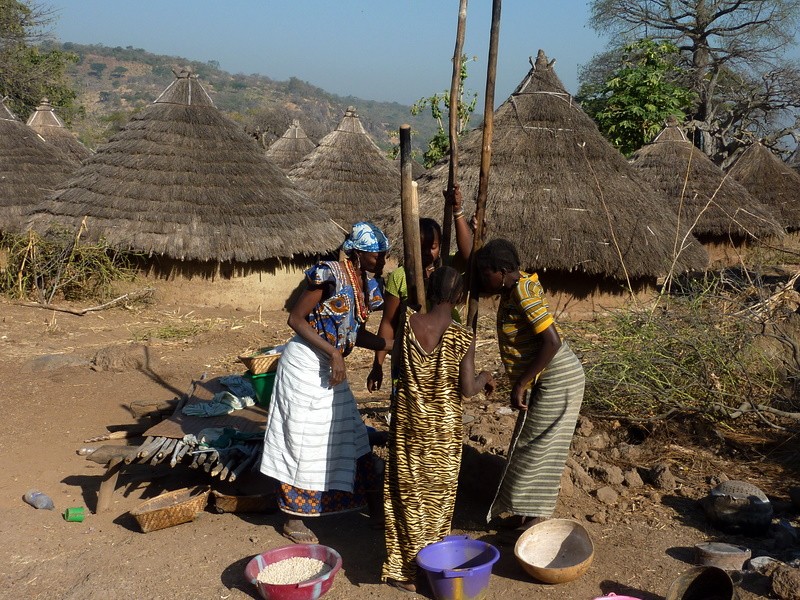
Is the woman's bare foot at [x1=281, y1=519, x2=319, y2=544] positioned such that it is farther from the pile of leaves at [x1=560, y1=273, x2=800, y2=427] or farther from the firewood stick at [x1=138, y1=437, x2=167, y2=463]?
the pile of leaves at [x1=560, y1=273, x2=800, y2=427]

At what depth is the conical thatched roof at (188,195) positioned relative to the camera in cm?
1060

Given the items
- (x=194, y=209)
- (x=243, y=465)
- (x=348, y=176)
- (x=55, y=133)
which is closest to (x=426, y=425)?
(x=243, y=465)

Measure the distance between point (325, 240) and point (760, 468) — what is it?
7921 millimetres

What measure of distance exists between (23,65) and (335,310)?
869 inches

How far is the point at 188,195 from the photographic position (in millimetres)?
10938

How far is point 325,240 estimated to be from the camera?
11727 mm

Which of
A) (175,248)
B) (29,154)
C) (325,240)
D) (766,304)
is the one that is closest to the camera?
(766,304)

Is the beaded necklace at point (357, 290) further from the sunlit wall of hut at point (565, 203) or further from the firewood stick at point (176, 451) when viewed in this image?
the sunlit wall of hut at point (565, 203)

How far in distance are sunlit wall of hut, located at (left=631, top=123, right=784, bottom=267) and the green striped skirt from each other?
11.8m

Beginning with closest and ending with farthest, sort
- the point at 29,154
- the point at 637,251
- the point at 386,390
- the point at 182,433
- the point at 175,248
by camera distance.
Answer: the point at 182,433, the point at 386,390, the point at 637,251, the point at 175,248, the point at 29,154

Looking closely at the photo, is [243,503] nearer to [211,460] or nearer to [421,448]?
[211,460]

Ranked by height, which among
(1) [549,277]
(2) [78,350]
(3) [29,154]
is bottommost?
→ (2) [78,350]

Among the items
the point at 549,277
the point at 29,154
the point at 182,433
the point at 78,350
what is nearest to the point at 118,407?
the point at 182,433

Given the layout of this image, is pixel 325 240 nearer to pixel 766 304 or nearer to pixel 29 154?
pixel 29 154
